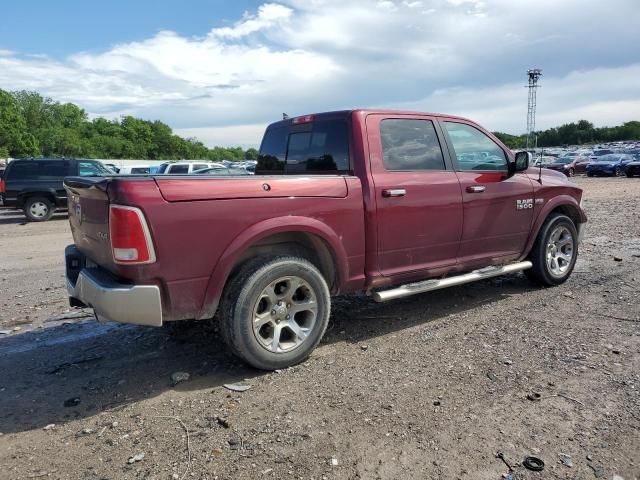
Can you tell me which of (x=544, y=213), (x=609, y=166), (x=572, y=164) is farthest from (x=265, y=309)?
(x=572, y=164)

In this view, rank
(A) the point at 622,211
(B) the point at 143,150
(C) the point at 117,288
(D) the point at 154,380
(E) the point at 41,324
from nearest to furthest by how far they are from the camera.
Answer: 1. (C) the point at 117,288
2. (D) the point at 154,380
3. (E) the point at 41,324
4. (A) the point at 622,211
5. (B) the point at 143,150

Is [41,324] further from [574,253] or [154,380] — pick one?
[574,253]

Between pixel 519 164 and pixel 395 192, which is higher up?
pixel 519 164

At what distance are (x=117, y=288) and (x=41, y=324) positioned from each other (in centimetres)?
243

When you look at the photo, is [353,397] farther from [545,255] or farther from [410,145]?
[545,255]

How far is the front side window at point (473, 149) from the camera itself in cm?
503

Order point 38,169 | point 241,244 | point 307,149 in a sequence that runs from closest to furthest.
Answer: point 241,244
point 307,149
point 38,169

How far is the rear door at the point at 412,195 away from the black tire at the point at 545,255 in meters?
1.45

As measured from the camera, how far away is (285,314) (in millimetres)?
3883

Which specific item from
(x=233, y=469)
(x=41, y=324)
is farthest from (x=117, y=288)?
(x=41, y=324)

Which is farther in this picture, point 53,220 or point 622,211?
Result: point 53,220

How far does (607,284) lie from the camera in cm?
604

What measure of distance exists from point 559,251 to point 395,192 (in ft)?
9.42

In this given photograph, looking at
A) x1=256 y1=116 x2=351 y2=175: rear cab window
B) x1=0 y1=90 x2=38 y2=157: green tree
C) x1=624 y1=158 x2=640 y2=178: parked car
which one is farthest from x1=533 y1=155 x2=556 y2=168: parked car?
x1=0 y1=90 x2=38 y2=157: green tree
